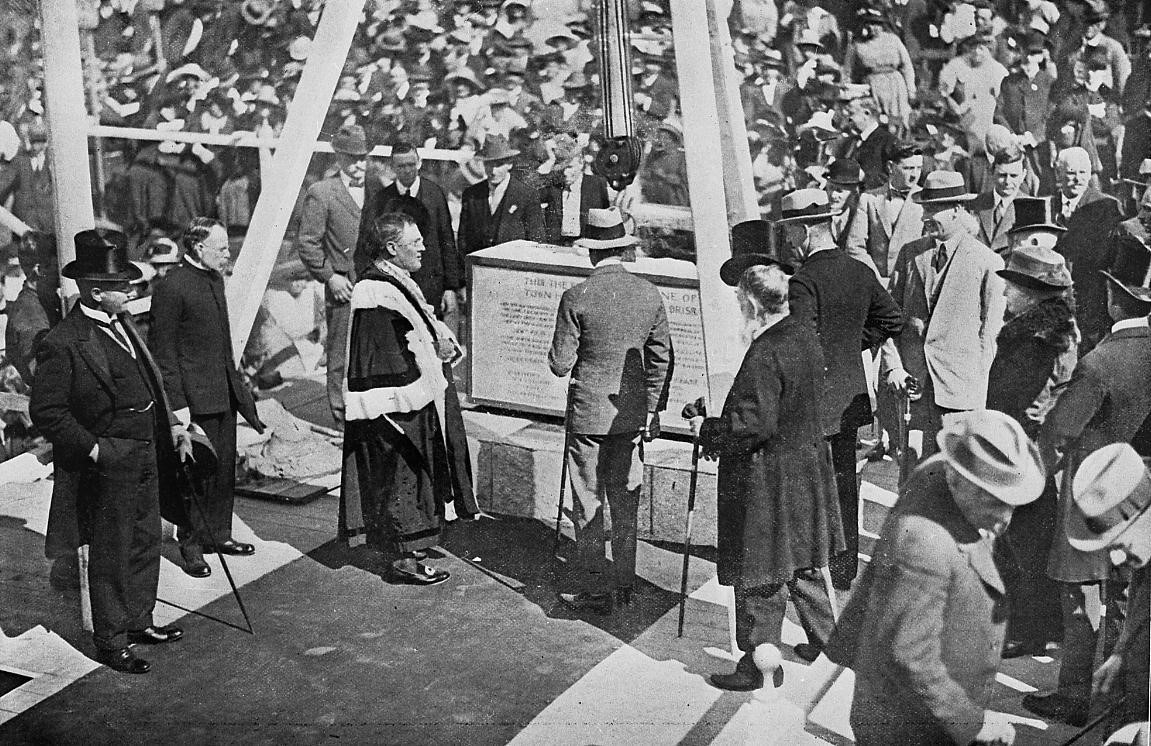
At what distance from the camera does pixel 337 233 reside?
19.5ft

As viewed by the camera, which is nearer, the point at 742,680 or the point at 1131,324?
the point at 1131,324

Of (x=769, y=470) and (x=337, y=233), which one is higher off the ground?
(x=337, y=233)

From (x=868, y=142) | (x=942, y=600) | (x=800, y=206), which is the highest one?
(x=868, y=142)

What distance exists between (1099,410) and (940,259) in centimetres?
82

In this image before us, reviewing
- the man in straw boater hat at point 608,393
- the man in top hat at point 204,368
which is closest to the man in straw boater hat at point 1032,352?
the man in straw boater hat at point 608,393

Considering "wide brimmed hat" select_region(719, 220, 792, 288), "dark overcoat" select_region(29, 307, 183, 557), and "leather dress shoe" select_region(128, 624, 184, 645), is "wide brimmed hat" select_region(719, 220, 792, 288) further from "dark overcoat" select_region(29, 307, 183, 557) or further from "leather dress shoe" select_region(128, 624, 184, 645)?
"leather dress shoe" select_region(128, 624, 184, 645)

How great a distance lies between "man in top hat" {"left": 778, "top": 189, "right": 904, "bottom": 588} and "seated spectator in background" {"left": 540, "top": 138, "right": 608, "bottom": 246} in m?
0.78

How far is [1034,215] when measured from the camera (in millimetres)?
5469

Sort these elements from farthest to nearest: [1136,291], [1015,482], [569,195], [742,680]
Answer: [569,195]
[742,680]
[1136,291]
[1015,482]

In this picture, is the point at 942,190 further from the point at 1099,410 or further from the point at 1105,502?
the point at 1105,502

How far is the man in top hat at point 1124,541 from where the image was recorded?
5.46m

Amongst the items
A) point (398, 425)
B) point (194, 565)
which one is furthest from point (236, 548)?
point (398, 425)

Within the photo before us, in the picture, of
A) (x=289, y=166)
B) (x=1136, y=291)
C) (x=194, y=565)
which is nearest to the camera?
(x=1136, y=291)

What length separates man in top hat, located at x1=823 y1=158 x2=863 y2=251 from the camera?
5.59 meters
